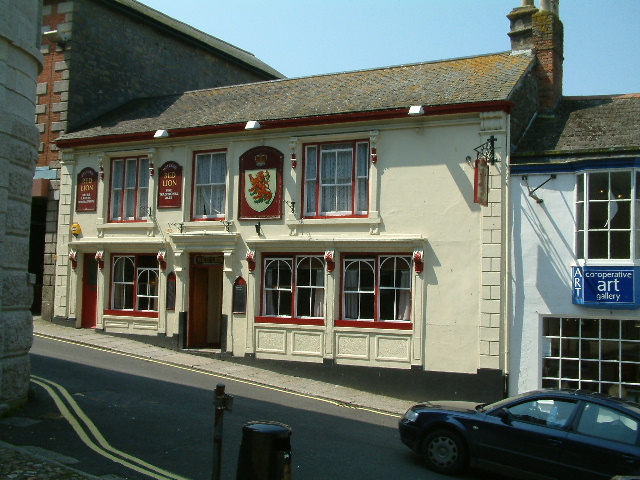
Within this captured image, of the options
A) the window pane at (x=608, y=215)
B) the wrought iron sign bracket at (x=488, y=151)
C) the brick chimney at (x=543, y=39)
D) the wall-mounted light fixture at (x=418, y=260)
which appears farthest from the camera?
the brick chimney at (x=543, y=39)

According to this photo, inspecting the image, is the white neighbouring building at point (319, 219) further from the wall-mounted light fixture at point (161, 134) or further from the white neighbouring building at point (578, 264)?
the white neighbouring building at point (578, 264)

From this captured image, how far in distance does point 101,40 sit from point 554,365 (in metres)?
17.0

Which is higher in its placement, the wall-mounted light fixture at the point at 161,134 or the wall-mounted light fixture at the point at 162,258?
the wall-mounted light fixture at the point at 161,134

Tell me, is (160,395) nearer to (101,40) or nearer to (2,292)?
(2,292)

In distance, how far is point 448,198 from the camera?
15.0 metres

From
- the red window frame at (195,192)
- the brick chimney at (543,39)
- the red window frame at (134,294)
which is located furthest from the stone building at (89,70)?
the brick chimney at (543,39)

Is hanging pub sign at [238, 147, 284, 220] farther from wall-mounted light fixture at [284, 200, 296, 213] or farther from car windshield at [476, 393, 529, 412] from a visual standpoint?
car windshield at [476, 393, 529, 412]

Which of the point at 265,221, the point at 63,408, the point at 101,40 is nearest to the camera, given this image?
the point at 63,408

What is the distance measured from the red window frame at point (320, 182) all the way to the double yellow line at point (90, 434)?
715 centimetres

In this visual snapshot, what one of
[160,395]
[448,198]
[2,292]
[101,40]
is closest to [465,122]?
[448,198]

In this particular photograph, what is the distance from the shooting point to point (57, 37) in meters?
20.5

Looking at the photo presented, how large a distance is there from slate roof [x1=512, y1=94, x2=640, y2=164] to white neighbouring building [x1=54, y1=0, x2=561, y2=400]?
1.65 feet

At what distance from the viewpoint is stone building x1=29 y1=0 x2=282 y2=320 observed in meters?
20.7

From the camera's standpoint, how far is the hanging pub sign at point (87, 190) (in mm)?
19562
